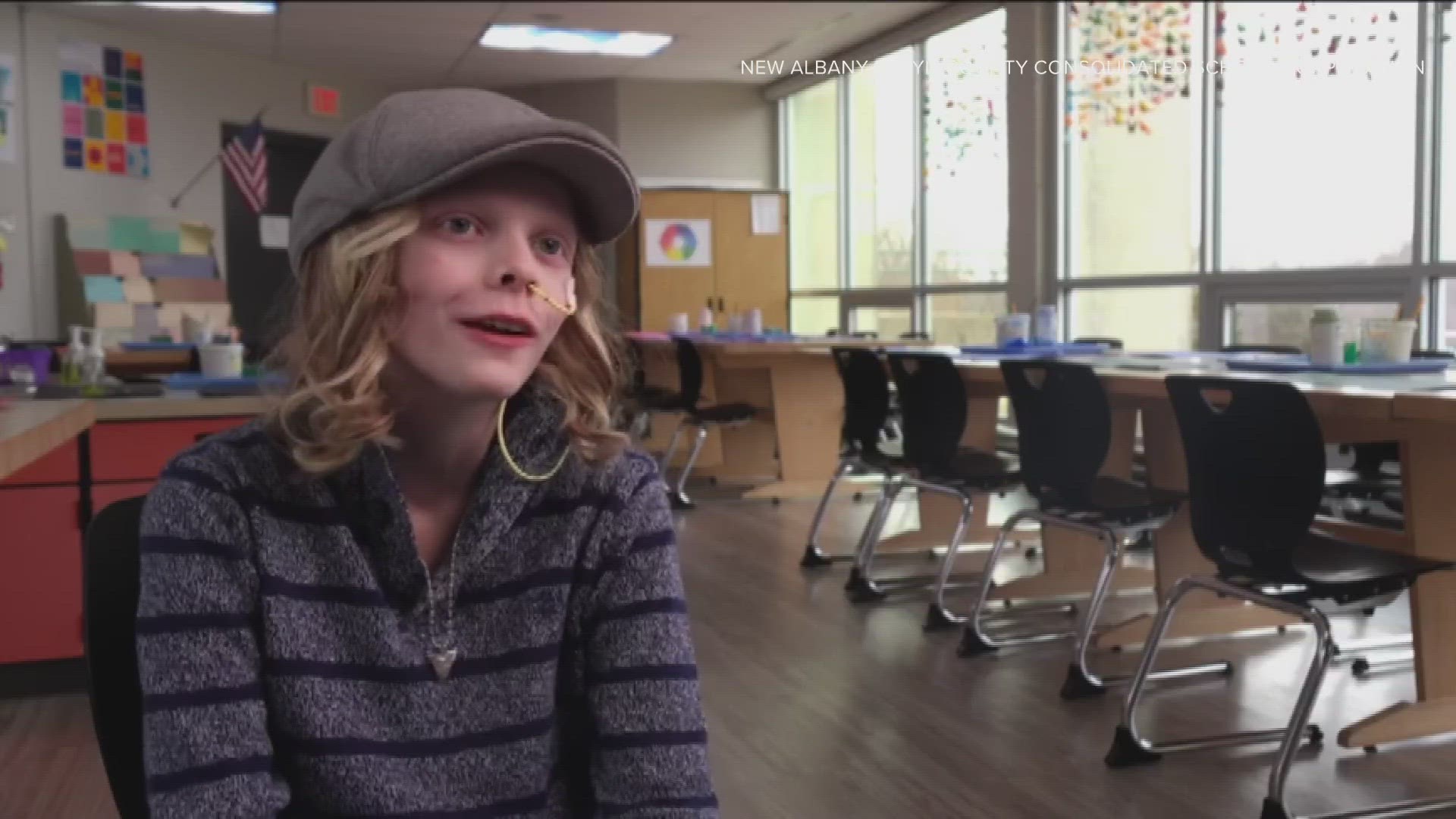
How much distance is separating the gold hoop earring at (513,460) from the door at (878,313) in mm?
7443

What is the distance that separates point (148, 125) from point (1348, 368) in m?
7.13

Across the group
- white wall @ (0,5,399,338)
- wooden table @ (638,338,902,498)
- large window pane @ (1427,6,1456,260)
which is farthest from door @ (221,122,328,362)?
large window pane @ (1427,6,1456,260)

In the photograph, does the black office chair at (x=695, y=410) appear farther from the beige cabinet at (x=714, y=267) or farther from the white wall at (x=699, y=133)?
the white wall at (x=699, y=133)

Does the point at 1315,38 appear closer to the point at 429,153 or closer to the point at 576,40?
the point at 576,40

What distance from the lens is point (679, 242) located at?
934cm

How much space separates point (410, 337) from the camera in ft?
2.77

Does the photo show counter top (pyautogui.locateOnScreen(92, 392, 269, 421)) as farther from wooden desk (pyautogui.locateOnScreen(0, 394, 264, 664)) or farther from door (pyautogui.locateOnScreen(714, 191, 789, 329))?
door (pyautogui.locateOnScreen(714, 191, 789, 329))

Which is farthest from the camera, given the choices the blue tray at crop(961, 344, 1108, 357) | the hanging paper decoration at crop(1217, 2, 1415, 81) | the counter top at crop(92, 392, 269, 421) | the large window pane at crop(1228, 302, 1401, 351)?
the large window pane at crop(1228, 302, 1401, 351)

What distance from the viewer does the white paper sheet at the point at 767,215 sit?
9.50 metres

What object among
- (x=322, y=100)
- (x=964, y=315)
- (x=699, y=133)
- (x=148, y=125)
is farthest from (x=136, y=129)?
(x=964, y=315)

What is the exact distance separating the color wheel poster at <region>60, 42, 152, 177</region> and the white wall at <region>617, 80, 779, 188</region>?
11.0ft

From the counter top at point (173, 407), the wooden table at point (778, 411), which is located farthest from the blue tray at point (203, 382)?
the wooden table at point (778, 411)

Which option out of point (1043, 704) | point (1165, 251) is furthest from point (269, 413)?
point (1165, 251)

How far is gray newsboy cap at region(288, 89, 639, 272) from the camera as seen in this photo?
31.8 inches
